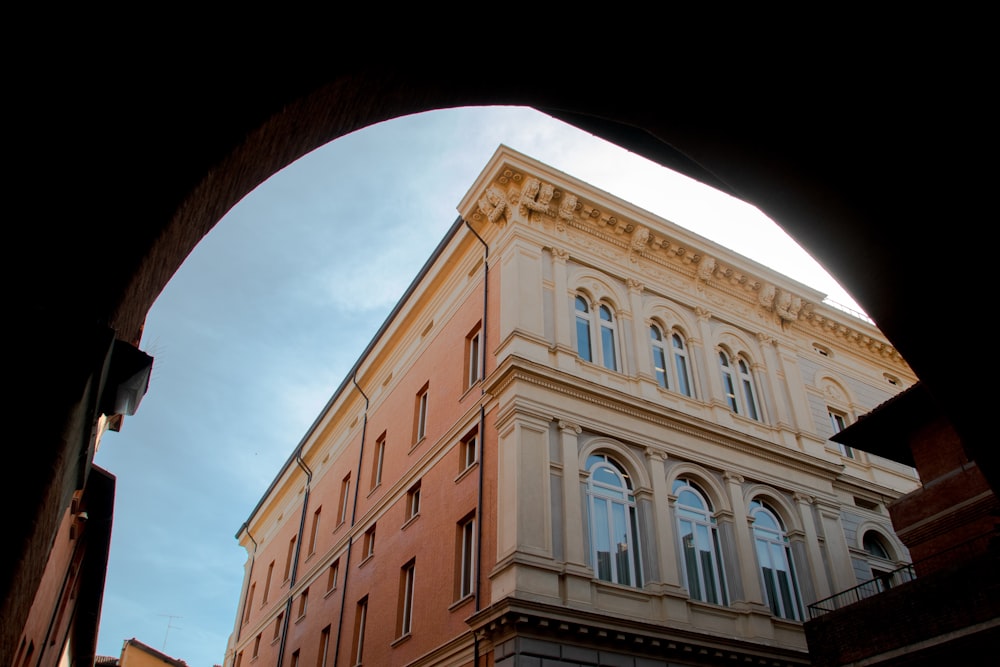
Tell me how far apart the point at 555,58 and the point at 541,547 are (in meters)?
12.0

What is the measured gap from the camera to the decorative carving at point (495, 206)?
19047 millimetres

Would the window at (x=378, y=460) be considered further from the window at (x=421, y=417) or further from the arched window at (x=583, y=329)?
the arched window at (x=583, y=329)

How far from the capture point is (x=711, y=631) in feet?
48.5

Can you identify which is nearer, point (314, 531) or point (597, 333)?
point (597, 333)

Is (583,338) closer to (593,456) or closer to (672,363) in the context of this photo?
(672,363)

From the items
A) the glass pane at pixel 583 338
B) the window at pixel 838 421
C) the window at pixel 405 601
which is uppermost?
the window at pixel 838 421

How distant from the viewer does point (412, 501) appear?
19719mm

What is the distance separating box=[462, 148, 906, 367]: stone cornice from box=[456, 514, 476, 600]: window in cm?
761

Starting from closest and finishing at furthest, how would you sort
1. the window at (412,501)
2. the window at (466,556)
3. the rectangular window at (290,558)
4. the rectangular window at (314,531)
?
the window at (466,556) < the window at (412,501) < the rectangular window at (314,531) < the rectangular window at (290,558)

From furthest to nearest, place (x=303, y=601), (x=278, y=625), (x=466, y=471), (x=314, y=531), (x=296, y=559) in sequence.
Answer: (x=278, y=625) → (x=296, y=559) → (x=314, y=531) → (x=303, y=601) → (x=466, y=471)

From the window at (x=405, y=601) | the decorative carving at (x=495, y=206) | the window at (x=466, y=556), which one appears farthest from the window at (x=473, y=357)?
the window at (x=405, y=601)

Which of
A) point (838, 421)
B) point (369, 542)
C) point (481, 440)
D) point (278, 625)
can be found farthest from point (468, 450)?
point (278, 625)

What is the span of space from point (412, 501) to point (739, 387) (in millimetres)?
9502

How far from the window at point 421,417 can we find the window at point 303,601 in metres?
9.29
